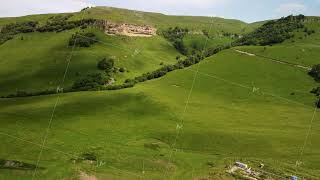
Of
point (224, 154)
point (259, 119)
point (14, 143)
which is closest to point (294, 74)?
point (259, 119)

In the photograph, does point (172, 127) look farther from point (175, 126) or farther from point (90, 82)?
point (90, 82)

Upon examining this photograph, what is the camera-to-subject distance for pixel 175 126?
105m

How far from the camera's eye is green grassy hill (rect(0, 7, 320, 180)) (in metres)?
79.7

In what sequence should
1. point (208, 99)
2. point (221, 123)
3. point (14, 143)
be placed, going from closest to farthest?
point (14, 143)
point (221, 123)
point (208, 99)

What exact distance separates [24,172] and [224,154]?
33.1 m

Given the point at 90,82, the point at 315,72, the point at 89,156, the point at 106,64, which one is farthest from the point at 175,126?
the point at 106,64

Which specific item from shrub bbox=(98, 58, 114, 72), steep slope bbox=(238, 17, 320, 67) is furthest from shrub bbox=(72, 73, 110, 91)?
steep slope bbox=(238, 17, 320, 67)

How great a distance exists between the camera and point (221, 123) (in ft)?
352

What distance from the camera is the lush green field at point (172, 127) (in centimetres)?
8006

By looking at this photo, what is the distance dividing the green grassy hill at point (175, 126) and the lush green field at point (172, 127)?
0.18 metres

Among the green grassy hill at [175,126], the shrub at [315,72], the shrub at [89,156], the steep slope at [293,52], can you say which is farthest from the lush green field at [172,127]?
the steep slope at [293,52]

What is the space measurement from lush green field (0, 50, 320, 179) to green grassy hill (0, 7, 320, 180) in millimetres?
180

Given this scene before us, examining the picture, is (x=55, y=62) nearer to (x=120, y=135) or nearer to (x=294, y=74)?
(x=294, y=74)

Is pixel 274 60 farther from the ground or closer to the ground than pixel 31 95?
farther from the ground
